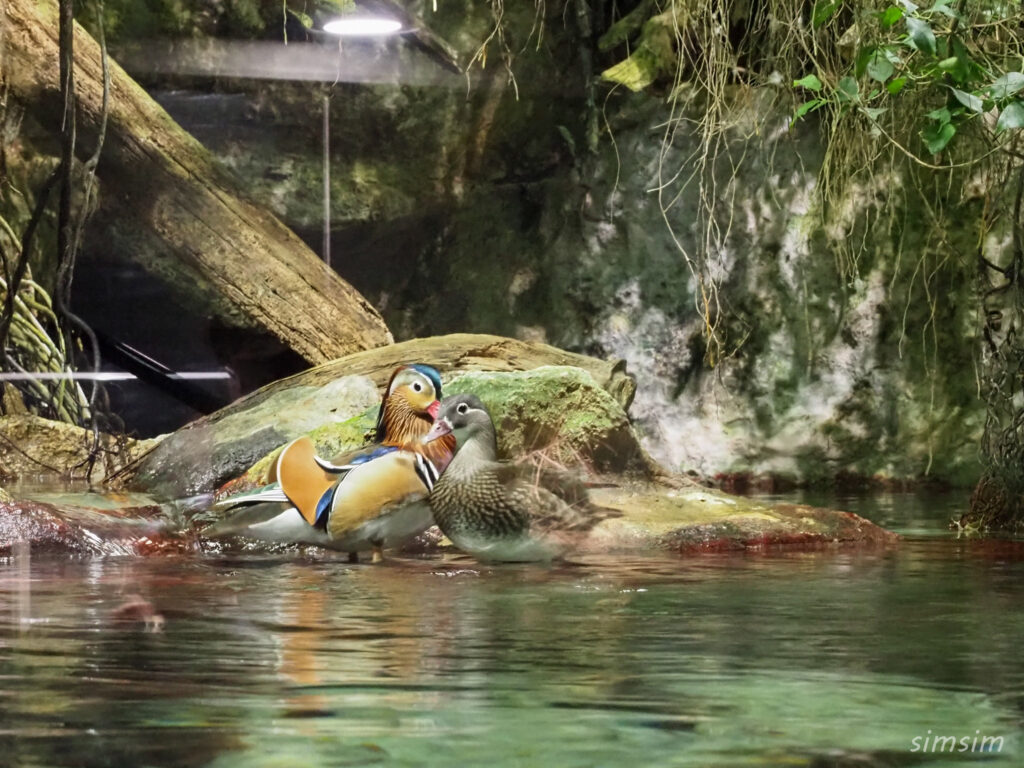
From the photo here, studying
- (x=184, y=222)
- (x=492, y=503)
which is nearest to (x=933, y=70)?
(x=492, y=503)

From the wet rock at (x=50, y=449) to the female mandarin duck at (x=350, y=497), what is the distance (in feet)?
4.63

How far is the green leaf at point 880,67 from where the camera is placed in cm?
351

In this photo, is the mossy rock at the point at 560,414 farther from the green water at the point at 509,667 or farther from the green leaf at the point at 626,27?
the green leaf at the point at 626,27

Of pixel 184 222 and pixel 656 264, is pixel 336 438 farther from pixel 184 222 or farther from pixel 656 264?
pixel 656 264

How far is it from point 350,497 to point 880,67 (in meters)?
2.26

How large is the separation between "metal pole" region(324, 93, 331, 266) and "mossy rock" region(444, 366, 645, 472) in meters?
1.27

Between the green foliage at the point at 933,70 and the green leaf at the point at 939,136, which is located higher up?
the green foliage at the point at 933,70

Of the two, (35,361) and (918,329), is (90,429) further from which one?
(918,329)

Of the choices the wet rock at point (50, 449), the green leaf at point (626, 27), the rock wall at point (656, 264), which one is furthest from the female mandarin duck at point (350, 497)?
the green leaf at point (626, 27)

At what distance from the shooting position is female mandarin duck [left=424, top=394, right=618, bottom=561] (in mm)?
4344

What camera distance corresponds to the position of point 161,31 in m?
6.59

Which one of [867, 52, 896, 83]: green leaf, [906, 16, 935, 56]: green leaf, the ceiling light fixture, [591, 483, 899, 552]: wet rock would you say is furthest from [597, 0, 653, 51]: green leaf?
[906, 16, 935, 56]: green leaf

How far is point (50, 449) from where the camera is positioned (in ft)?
20.9

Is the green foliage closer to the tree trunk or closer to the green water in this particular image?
the green water
